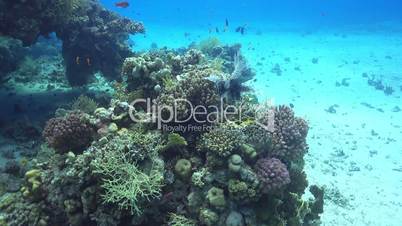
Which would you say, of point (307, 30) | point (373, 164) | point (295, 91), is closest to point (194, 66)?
point (373, 164)

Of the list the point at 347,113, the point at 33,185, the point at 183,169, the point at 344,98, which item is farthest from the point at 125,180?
the point at 344,98

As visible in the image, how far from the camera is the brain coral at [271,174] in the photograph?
5.34 metres

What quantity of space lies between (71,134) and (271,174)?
3552mm

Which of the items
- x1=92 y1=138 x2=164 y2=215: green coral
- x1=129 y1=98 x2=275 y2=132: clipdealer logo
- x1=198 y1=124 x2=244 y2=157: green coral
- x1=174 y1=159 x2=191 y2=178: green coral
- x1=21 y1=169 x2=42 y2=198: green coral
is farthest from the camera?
x1=129 y1=98 x2=275 y2=132: clipdealer logo

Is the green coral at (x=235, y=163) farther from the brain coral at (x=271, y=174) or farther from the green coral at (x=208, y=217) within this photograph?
the green coral at (x=208, y=217)

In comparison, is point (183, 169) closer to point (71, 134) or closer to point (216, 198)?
point (216, 198)

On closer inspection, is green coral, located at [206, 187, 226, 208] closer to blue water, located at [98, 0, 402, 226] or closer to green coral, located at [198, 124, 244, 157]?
green coral, located at [198, 124, 244, 157]

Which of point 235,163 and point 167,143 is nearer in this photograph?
A: point 235,163

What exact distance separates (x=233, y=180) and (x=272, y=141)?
1.07 meters

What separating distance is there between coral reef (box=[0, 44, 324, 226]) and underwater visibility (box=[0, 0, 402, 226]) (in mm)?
23

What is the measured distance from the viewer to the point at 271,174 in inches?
211

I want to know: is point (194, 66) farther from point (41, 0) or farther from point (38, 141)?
point (41, 0)

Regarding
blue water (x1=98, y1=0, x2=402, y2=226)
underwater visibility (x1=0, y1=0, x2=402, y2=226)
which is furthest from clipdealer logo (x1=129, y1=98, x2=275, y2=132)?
blue water (x1=98, y1=0, x2=402, y2=226)

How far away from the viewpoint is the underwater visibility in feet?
17.6
